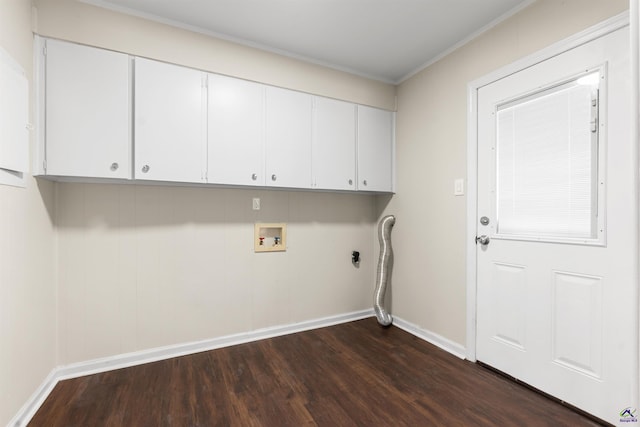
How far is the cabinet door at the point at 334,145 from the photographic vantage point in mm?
2652

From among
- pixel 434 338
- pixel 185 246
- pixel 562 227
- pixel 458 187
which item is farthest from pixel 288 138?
pixel 434 338

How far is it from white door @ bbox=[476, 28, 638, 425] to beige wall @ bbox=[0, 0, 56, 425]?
9.54 feet

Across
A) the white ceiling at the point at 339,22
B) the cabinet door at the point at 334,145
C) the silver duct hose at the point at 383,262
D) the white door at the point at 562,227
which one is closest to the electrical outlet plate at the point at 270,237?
the cabinet door at the point at 334,145

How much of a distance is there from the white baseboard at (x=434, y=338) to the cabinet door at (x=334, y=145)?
1.46 m

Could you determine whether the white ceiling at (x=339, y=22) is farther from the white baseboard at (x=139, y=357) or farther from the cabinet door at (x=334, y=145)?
the white baseboard at (x=139, y=357)

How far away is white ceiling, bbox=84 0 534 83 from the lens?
76.2 inches

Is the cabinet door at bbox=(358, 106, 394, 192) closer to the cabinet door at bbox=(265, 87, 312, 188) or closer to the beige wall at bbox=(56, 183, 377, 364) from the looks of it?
the beige wall at bbox=(56, 183, 377, 364)

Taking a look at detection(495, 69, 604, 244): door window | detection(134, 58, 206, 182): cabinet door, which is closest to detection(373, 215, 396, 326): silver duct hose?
detection(495, 69, 604, 244): door window

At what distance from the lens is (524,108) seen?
1938 mm

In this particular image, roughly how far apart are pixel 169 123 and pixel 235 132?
1.54ft

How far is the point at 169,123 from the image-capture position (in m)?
2.07

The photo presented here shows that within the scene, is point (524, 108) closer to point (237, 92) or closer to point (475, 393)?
point (475, 393)

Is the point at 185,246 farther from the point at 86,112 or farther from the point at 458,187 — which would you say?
the point at 458,187

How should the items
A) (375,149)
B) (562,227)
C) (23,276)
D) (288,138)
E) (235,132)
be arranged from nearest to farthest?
1. (23,276)
2. (562,227)
3. (235,132)
4. (288,138)
5. (375,149)
